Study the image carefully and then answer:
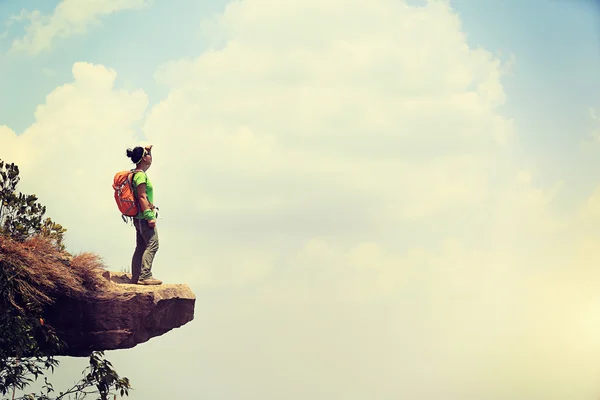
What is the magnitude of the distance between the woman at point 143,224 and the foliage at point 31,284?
0.97 meters

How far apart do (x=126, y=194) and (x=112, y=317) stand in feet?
7.67

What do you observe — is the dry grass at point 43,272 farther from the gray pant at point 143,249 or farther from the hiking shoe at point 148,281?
the gray pant at point 143,249

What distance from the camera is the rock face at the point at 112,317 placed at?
512 inches

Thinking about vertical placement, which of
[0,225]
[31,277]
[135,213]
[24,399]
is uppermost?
[135,213]

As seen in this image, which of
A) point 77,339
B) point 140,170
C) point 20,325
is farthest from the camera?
point 140,170

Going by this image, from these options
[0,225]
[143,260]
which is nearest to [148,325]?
[143,260]

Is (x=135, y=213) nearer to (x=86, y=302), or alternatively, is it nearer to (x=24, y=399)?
(x=86, y=302)

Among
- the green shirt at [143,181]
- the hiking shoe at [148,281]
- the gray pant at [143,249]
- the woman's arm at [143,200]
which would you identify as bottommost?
the hiking shoe at [148,281]

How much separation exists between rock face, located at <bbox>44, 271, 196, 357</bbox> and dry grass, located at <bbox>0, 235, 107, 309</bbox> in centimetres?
26

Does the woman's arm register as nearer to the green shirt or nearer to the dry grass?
the green shirt

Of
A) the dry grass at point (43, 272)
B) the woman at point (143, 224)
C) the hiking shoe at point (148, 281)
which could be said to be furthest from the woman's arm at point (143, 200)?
the dry grass at point (43, 272)

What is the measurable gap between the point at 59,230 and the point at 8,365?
8.27 ft

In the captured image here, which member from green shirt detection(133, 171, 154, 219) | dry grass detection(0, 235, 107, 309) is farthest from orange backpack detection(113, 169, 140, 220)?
dry grass detection(0, 235, 107, 309)

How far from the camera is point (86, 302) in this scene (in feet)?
42.6
